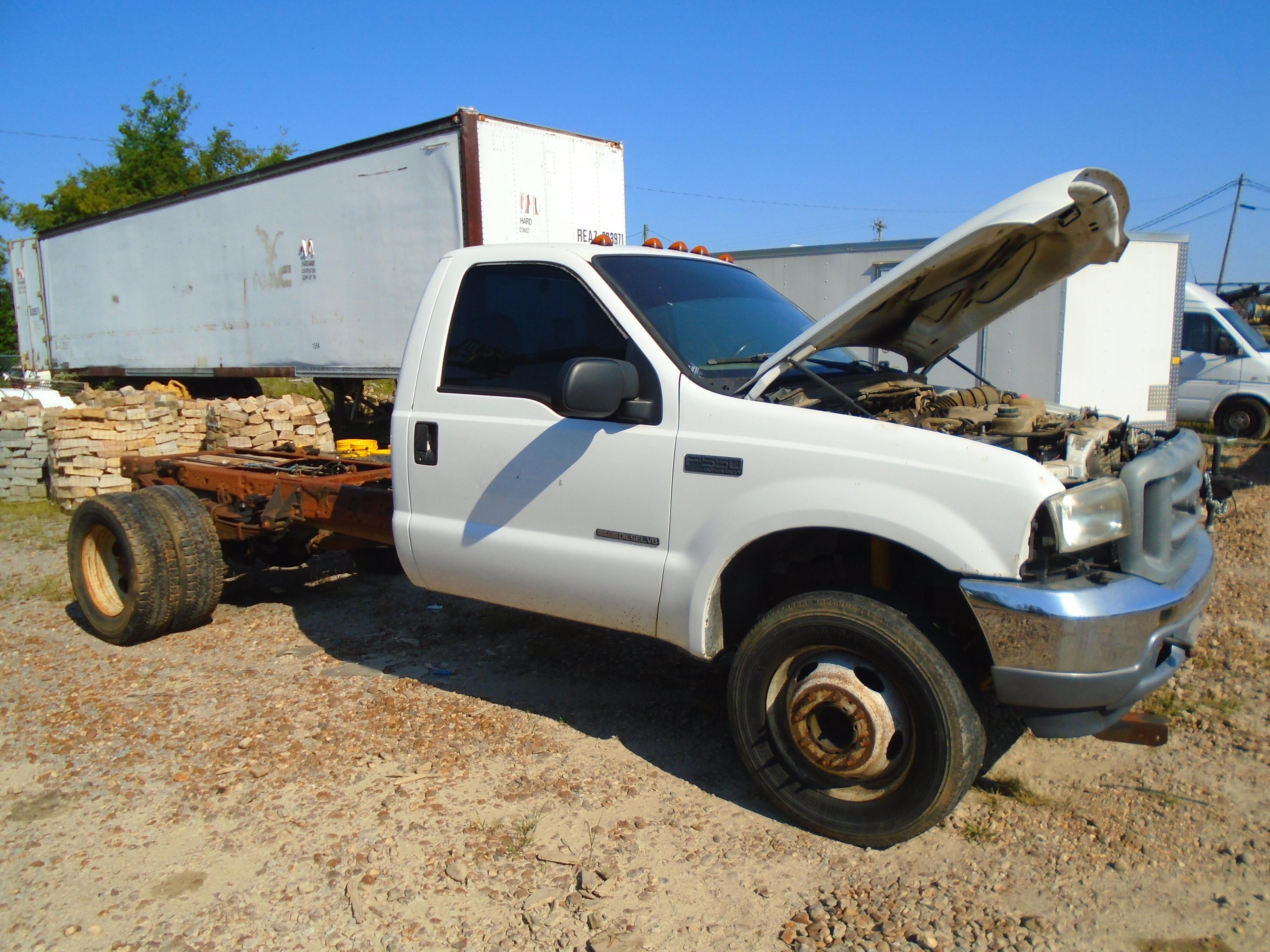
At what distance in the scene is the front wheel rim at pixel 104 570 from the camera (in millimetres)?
5547

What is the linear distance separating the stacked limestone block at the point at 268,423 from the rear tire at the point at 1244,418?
13041 millimetres

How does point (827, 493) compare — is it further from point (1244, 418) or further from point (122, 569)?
point (1244, 418)

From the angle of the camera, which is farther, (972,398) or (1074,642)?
(972,398)

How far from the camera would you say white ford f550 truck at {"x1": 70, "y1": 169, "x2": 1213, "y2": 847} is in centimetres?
280

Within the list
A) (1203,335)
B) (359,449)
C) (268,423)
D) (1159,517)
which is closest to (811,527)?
(1159,517)

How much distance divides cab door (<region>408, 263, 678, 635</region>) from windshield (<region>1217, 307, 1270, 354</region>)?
544 inches

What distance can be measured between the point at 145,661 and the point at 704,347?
3710mm

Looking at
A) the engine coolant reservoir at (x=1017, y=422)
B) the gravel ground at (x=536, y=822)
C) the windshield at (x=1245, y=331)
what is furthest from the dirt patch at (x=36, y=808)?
the windshield at (x=1245, y=331)

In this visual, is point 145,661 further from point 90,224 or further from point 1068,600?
point 90,224

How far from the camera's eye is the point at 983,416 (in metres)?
3.44

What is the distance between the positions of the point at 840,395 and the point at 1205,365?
13.6 meters

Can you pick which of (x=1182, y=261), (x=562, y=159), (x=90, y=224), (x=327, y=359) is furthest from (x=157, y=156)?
(x=1182, y=261)

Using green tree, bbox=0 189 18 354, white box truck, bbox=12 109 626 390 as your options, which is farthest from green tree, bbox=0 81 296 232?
white box truck, bbox=12 109 626 390

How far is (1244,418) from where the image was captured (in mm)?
13750
